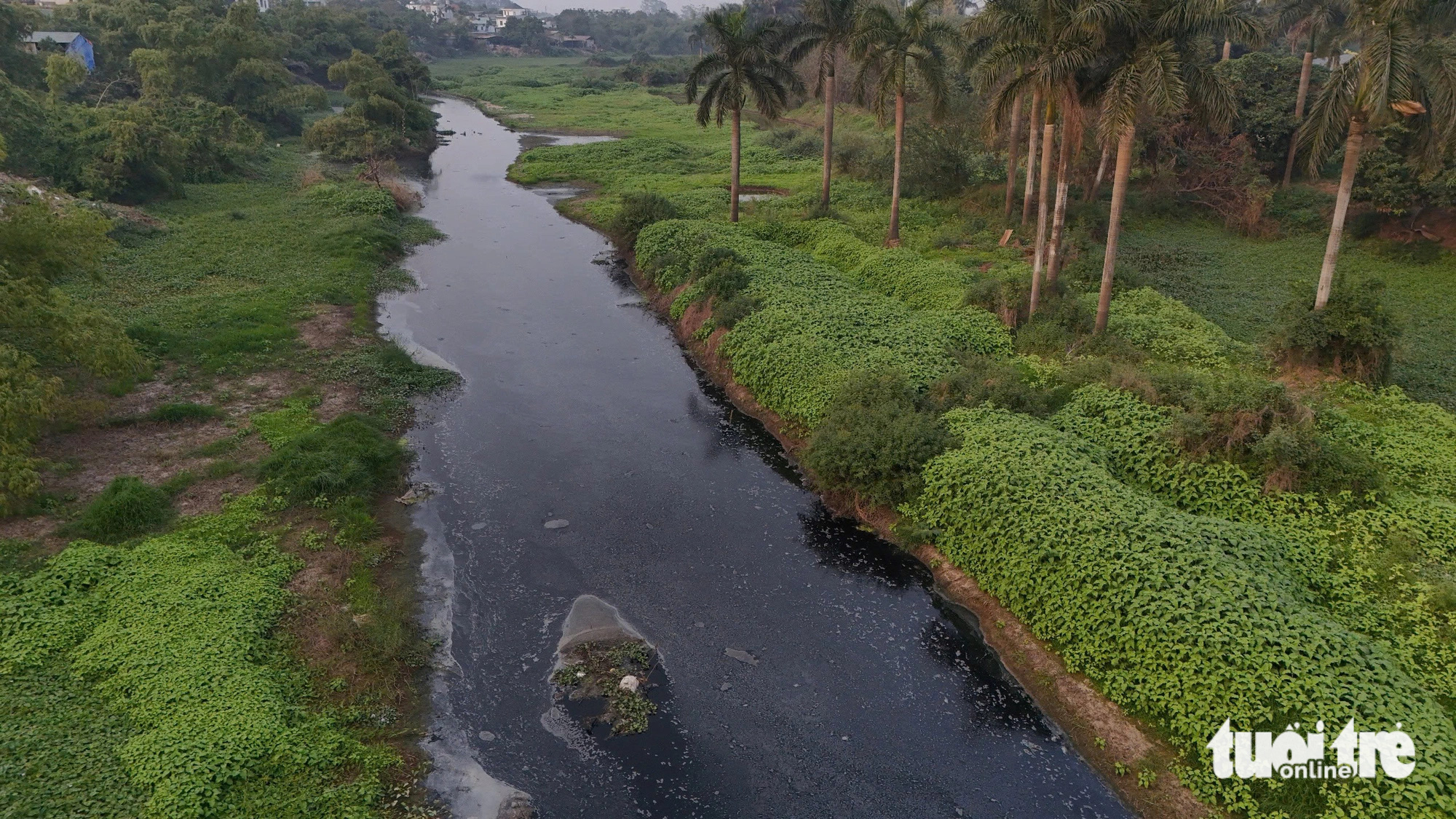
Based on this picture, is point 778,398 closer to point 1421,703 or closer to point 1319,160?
point 1319,160

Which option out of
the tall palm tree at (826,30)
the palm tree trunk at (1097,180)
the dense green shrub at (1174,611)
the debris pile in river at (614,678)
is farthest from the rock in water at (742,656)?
the palm tree trunk at (1097,180)

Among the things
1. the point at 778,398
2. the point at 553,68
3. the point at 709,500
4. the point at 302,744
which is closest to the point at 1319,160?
the point at 778,398

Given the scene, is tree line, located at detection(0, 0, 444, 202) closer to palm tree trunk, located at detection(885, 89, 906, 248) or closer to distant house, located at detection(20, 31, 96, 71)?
distant house, located at detection(20, 31, 96, 71)

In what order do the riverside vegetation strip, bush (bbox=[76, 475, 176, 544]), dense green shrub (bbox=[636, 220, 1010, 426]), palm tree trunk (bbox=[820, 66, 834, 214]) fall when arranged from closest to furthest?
the riverside vegetation strip
bush (bbox=[76, 475, 176, 544])
dense green shrub (bbox=[636, 220, 1010, 426])
palm tree trunk (bbox=[820, 66, 834, 214])

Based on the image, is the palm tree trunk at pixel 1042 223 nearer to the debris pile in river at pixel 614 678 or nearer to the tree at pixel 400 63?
the debris pile in river at pixel 614 678

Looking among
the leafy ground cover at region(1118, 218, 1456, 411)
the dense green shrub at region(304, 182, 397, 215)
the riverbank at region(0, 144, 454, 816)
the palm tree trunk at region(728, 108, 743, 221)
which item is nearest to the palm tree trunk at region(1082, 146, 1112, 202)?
the leafy ground cover at region(1118, 218, 1456, 411)

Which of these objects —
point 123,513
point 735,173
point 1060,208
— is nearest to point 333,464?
point 123,513

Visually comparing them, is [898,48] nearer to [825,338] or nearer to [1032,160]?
[1032,160]
